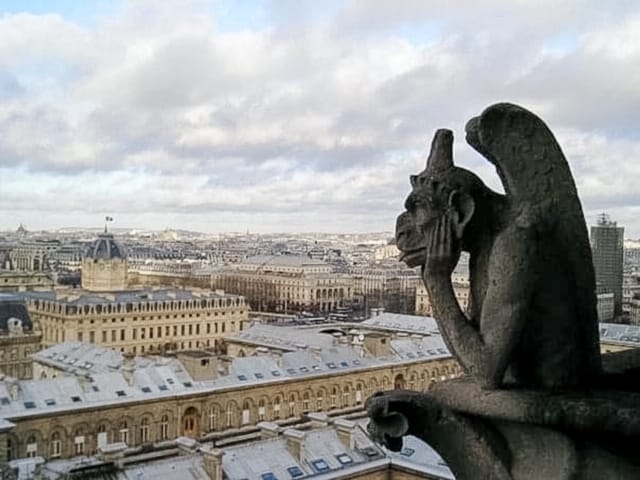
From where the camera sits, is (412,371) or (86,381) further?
(412,371)

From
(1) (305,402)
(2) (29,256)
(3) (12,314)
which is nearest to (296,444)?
(1) (305,402)

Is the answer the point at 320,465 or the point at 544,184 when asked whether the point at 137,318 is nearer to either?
the point at 320,465

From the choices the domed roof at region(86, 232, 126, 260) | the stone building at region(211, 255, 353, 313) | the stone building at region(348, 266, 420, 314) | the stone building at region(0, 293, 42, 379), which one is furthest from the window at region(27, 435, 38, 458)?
the stone building at region(348, 266, 420, 314)

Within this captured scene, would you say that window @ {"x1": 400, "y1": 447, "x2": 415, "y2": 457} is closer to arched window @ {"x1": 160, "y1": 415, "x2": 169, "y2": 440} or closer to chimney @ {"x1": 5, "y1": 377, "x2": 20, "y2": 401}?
arched window @ {"x1": 160, "y1": 415, "x2": 169, "y2": 440}

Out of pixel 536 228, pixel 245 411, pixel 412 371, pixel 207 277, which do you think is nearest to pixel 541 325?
pixel 536 228

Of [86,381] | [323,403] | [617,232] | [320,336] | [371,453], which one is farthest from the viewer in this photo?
[617,232]

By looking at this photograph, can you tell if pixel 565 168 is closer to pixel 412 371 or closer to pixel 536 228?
pixel 536 228

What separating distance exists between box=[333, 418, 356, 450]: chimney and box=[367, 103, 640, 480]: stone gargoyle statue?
1797cm

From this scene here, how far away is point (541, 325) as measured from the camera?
140 inches

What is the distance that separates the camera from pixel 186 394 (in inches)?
1180

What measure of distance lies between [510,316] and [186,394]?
2769 centimetres

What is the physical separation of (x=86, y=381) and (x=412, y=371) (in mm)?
16316

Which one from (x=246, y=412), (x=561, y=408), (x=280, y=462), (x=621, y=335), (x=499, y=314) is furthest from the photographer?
(x=621, y=335)

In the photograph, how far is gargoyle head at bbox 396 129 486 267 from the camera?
3.58m
